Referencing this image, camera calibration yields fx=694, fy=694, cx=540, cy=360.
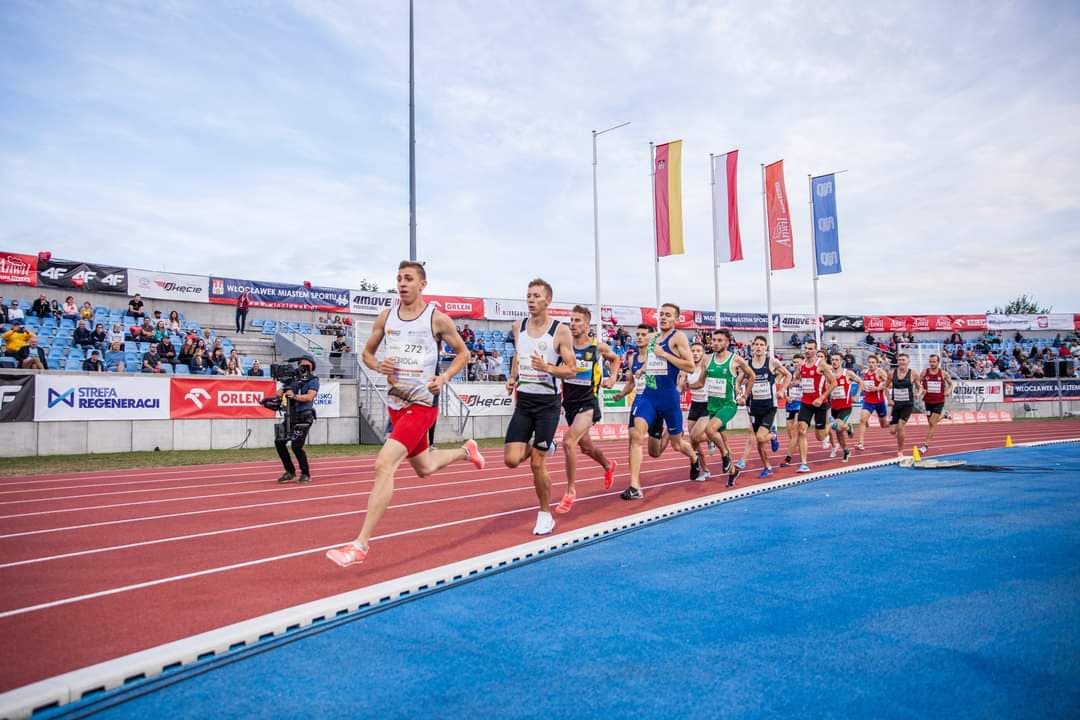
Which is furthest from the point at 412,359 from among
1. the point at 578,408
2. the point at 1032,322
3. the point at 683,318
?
the point at 1032,322

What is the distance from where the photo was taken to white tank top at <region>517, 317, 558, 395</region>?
6.56 meters

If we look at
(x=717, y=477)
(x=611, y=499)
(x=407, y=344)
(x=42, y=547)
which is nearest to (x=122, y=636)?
(x=407, y=344)

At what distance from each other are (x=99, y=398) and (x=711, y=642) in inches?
675

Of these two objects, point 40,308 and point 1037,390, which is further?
point 1037,390

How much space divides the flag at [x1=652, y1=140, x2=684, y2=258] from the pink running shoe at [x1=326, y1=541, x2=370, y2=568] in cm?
1838

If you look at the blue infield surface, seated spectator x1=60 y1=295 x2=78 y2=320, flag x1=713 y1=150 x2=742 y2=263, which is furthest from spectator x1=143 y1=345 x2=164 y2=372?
flag x1=713 y1=150 x2=742 y2=263

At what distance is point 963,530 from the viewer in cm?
606

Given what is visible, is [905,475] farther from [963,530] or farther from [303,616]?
[303,616]

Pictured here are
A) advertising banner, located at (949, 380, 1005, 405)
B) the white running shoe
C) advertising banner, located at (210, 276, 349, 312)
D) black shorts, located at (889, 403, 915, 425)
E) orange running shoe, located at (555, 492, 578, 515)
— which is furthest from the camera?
advertising banner, located at (949, 380, 1005, 405)

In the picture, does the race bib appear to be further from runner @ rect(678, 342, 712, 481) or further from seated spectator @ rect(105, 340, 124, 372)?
seated spectator @ rect(105, 340, 124, 372)

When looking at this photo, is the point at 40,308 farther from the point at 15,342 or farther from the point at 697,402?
the point at 697,402

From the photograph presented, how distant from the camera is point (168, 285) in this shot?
29875mm

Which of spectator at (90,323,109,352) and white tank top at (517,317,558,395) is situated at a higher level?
spectator at (90,323,109,352)

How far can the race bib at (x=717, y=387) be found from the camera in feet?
33.8
